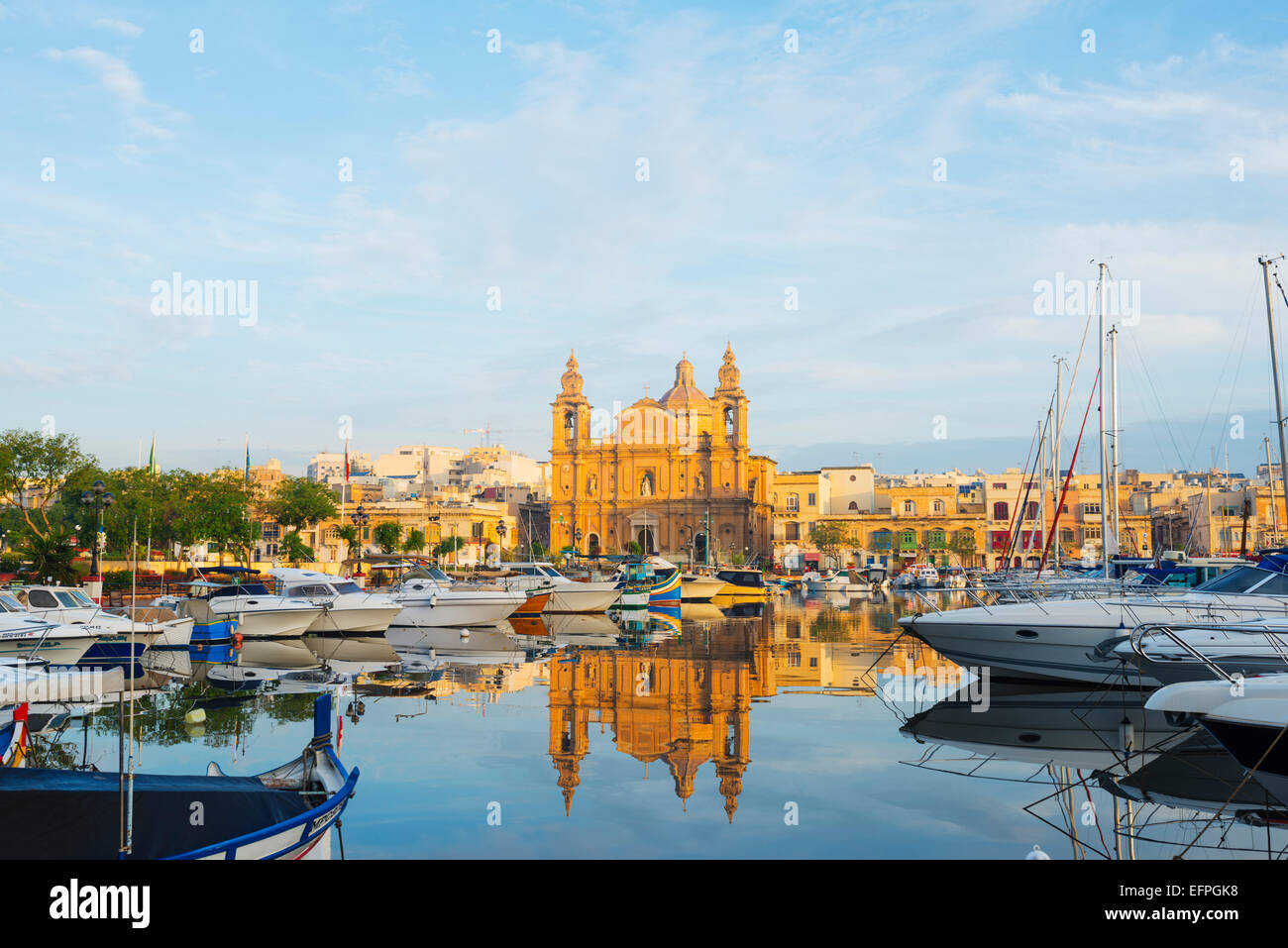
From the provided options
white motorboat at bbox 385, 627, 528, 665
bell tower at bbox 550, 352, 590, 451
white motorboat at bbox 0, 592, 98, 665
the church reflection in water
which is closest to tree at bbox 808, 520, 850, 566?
bell tower at bbox 550, 352, 590, 451

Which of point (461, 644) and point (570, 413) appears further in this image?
point (570, 413)

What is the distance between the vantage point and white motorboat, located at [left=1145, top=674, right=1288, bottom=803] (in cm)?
951

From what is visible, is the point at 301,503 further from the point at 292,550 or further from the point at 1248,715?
the point at 1248,715

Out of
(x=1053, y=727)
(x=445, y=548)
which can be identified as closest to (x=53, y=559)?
(x=1053, y=727)

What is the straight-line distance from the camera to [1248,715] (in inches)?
376

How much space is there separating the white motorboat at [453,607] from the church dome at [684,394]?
6775 cm

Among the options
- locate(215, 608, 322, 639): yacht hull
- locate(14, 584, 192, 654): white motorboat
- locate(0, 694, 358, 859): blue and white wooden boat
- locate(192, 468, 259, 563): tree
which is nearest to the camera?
locate(0, 694, 358, 859): blue and white wooden boat

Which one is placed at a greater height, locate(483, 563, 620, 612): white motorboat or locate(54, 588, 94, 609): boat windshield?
locate(54, 588, 94, 609): boat windshield

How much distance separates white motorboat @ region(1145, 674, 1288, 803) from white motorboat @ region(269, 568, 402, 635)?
21.5 m

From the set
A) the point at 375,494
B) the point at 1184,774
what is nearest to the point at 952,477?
the point at 375,494

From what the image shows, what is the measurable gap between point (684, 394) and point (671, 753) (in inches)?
3463

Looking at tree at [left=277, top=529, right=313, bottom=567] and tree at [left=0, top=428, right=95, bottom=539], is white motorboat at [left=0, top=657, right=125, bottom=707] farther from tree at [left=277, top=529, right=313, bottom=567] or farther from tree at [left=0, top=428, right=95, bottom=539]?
tree at [left=277, top=529, right=313, bottom=567]

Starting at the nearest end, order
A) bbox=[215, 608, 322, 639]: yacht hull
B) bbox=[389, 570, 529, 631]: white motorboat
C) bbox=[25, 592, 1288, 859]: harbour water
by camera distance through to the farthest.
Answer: bbox=[25, 592, 1288, 859]: harbour water → bbox=[215, 608, 322, 639]: yacht hull → bbox=[389, 570, 529, 631]: white motorboat
